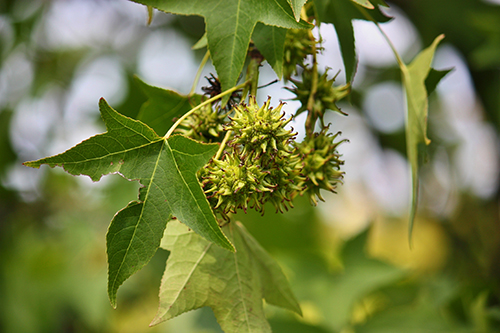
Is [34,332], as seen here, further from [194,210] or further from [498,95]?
[498,95]

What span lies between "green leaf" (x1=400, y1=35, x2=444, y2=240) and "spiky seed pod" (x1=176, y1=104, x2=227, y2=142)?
546mm

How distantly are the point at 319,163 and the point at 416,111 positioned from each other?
34cm

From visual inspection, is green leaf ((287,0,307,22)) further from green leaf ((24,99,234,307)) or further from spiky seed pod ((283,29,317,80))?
green leaf ((24,99,234,307))

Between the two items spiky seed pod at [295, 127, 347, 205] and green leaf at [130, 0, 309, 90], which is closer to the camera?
green leaf at [130, 0, 309, 90]

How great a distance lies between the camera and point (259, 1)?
0.92 metres

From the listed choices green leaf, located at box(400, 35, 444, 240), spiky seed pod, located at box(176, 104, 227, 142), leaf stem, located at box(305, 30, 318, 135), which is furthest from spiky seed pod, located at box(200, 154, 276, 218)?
green leaf, located at box(400, 35, 444, 240)

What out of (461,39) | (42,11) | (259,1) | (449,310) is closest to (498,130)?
(461,39)

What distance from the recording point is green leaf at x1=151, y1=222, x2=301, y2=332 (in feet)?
3.39

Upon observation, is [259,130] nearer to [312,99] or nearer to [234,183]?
[234,183]

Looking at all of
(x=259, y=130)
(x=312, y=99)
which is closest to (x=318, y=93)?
(x=312, y=99)

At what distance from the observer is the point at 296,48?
3.58 feet

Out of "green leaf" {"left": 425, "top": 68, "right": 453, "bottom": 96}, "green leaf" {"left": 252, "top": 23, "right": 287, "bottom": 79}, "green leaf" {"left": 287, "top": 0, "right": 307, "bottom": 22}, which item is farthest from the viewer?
"green leaf" {"left": 425, "top": 68, "right": 453, "bottom": 96}

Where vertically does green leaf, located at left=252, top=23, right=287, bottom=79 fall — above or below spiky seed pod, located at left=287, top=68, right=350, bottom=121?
above

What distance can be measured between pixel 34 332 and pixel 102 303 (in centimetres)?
59
